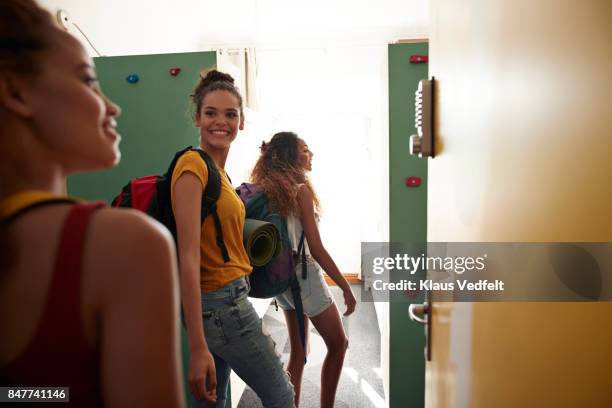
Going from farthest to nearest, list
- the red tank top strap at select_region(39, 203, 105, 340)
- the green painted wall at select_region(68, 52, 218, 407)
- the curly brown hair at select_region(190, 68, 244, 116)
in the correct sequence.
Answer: the green painted wall at select_region(68, 52, 218, 407) → the curly brown hair at select_region(190, 68, 244, 116) → the red tank top strap at select_region(39, 203, 105, 340)

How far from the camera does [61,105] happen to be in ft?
0.96

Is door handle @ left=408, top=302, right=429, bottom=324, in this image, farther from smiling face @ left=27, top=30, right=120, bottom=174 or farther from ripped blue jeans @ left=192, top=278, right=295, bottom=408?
smiling face @ left=27, top=30, right=120, bottom=174

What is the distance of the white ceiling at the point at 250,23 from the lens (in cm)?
260

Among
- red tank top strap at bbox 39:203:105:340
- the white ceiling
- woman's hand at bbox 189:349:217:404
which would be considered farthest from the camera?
the white ceiling

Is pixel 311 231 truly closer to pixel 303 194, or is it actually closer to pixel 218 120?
pixel 303 194

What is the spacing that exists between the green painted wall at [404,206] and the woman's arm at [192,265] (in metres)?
1.25

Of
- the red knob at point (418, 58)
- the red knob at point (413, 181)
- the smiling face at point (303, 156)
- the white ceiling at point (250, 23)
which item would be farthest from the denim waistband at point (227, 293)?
the white ceiling at point (250, 23)

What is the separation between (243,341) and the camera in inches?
43.1

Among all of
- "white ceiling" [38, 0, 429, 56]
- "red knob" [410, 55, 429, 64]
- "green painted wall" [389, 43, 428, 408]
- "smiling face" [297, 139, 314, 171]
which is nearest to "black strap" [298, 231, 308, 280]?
"smiling face" [297, 139, 314, 171]

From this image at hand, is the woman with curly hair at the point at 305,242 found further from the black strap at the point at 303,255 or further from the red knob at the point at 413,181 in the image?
the red knob at the point at 413,181

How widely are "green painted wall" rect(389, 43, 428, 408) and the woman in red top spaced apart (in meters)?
1.79

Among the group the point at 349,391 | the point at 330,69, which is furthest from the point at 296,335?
the point at 330,69

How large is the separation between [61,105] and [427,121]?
948 mm

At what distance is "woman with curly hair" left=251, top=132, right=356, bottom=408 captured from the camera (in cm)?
173
